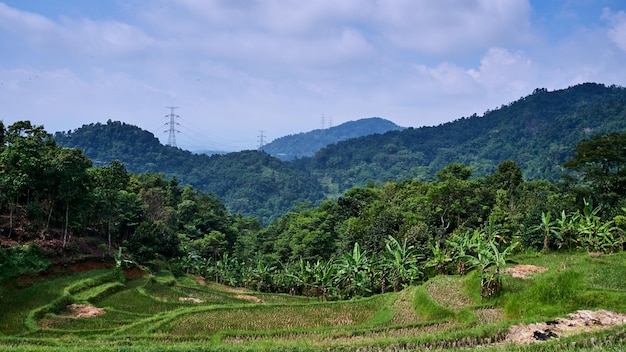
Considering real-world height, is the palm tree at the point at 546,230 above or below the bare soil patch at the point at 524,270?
above

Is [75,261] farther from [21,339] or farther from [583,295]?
[583,295]

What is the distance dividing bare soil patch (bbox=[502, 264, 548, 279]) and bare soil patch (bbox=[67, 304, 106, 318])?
23980 millimetres

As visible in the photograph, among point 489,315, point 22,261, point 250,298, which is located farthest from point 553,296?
point 22,261

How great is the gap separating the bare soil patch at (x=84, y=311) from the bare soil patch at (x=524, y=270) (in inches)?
944

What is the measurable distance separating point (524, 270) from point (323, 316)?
1270cm

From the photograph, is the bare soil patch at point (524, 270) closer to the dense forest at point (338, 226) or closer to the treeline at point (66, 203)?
the dense forest at point (338, 226)

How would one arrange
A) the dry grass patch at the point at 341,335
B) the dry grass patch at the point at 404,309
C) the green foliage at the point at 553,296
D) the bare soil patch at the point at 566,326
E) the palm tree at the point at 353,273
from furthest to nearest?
1. the palm tree at the point at 353,273
2. the dry grass patch at the point at 404,309
3. the dry grass patch at the point at 341,335
4. the green foliage at the point at 553,296
5. the bare soil patch at the point at 566,326

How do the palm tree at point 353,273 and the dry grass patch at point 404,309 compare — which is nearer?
the dry grass patch at point 404,309

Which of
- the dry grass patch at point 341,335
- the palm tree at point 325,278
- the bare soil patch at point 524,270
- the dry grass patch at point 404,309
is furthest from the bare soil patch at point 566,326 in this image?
the palm tree at point 325,278

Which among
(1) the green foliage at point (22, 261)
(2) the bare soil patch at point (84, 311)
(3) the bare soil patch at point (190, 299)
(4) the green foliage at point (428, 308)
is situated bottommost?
(3) the bare soil patch at point (190, 299)

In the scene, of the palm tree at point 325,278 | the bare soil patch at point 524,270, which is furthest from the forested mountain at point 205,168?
the bare soil patch at point 524,270

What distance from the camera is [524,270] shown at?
28.8 metres

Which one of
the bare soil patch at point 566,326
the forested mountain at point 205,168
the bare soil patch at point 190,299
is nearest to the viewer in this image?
the bare soil patch at point 566,326

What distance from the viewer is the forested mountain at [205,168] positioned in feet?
527
